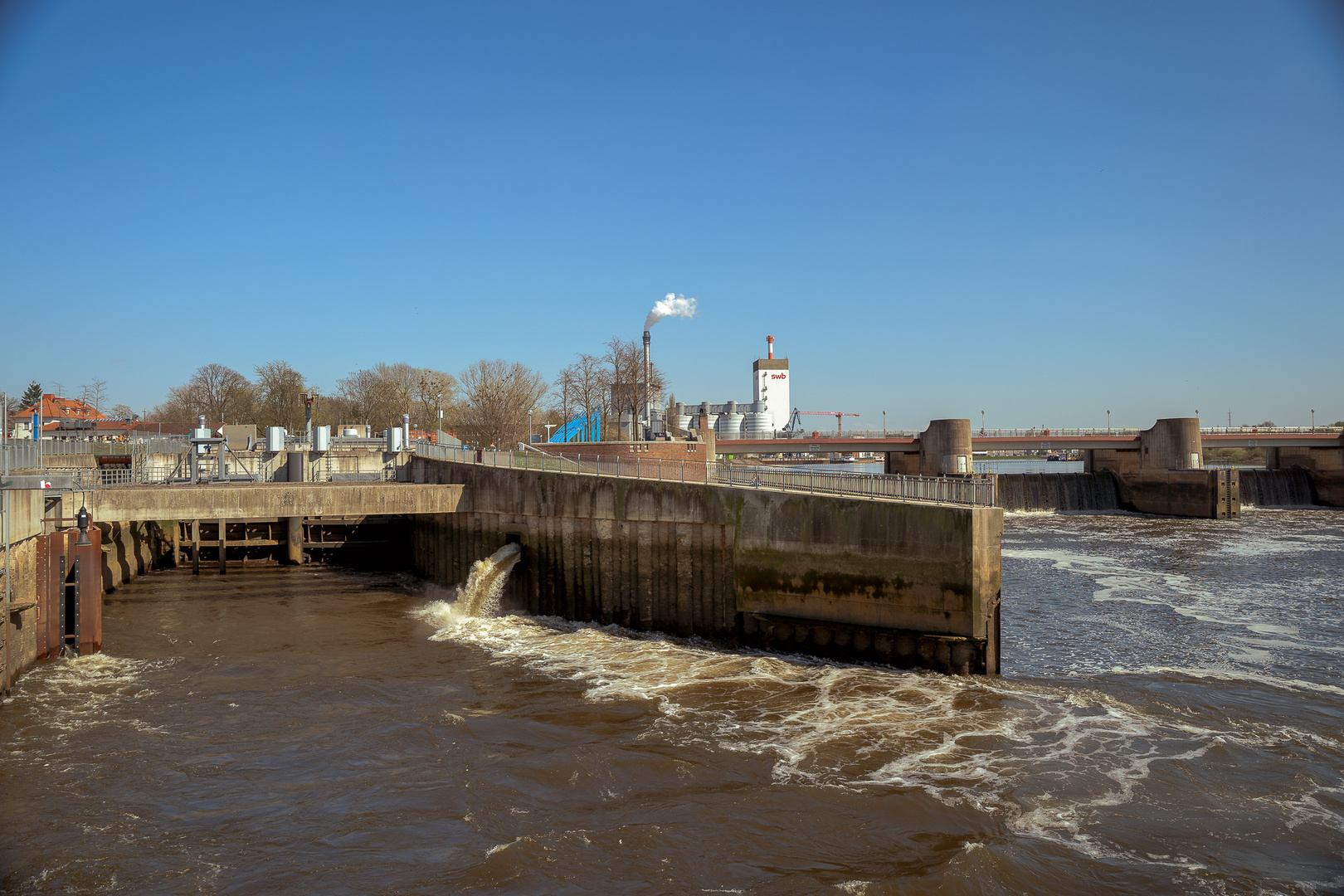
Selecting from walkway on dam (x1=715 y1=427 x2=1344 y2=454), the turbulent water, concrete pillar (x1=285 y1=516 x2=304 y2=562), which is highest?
walkway on dam (x1=715 y1=427 x2=1344 y2=454)

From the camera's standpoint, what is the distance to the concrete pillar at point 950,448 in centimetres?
7281

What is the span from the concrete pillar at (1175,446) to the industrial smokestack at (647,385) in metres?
46.5

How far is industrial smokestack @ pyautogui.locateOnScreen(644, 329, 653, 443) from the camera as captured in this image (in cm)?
6053

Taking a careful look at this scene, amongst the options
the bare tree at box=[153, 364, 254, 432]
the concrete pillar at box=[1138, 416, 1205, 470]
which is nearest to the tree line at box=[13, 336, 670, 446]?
the bare tree at box=[153, 364, 254, 432]

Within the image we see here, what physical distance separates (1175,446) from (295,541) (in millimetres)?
71259

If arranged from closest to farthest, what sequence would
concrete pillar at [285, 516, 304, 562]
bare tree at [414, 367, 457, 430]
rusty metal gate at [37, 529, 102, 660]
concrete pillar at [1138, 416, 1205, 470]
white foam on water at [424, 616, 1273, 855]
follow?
1. white foam on water at [424, 616, 1273, 855]
2. rusty metal gate at [37, 529, 102, 660]
3. concrete pillar at [285, 516, 304, 562]
4. concrete pillar at [1138, 416, 1205, 470]
5. bare tree at [414, 367, 457, 430]

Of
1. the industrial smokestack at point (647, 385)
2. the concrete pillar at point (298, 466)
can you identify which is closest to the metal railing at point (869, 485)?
the concrete pillar at point (298, 466)

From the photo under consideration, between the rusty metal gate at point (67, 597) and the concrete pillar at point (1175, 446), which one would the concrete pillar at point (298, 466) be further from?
the concrete pillar at point (1175, 446)

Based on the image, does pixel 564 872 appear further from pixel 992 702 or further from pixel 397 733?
pixel 992 702

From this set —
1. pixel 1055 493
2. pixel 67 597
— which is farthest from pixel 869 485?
pixel 1055 493

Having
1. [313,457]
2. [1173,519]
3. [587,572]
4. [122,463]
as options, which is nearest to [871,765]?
[587,572]

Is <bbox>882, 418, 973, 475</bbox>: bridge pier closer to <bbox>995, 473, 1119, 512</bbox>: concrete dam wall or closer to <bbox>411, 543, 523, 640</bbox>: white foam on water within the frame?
<bbox>995, 473, 1119, 512</bbox>: concrete dam wall

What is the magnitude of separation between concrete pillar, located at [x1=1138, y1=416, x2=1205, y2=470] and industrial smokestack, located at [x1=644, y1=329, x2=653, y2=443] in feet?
153

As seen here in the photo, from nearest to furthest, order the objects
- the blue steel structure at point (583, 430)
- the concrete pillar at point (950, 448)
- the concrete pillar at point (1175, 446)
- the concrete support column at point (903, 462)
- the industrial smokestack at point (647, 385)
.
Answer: the blue steel structure at point (583, 430)
the industrial smokestack at point (647, 385)
the concrete pillar at point (1175, 446)
the concrete pillar at point (950, 448)
the concrete support column at point (903, 462)
